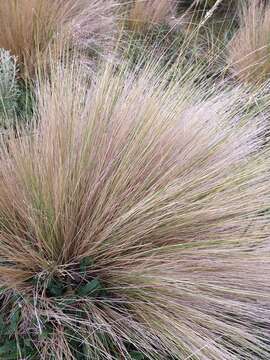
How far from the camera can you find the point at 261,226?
4.62 feet

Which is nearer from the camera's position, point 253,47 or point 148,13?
point 253,47

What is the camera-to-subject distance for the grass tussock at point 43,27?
2.32 metres

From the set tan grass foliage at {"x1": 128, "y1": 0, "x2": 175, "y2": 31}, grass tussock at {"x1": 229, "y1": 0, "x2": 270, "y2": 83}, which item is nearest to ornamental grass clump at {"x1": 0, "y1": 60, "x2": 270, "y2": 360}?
grass tussock at {"x1": 229, "y1": 0, "x2": 270, "y2": 83}

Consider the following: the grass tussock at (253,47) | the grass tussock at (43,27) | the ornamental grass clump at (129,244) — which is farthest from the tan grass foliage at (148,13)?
the ornamental grass clump at (129,244)

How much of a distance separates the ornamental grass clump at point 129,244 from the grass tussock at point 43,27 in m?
0.84

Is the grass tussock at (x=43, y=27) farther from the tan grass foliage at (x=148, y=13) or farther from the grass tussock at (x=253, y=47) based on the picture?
the grass tussock at (x=253, y=47)

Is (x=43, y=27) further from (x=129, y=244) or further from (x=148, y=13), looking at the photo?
(x=129, y=244)

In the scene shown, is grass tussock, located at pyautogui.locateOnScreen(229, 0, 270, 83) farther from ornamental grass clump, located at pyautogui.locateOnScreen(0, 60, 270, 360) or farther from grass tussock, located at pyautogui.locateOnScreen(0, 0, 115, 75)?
ornamental grass clump, located at pyautogui.locateOnScreen(0, 60, 270, 360)

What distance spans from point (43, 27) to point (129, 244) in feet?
4.85

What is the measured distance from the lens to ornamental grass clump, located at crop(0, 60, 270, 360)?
1283 mm

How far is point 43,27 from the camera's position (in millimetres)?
2418

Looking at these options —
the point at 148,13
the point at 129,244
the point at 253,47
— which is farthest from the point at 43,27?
the point at 129,244

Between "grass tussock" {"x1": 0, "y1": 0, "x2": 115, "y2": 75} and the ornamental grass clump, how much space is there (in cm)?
84

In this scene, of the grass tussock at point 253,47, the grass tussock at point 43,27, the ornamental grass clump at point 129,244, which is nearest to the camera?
the ornamental grass clump at point 129,244
